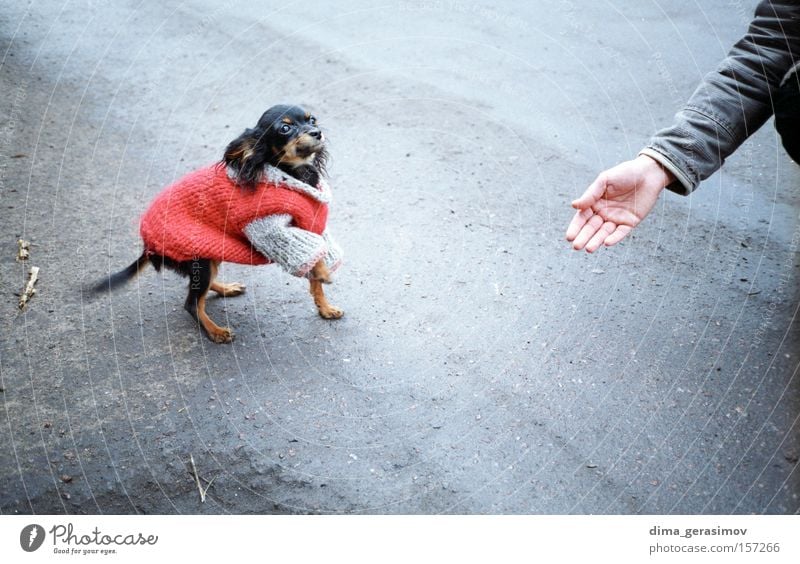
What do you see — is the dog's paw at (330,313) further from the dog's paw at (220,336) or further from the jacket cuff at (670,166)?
the jacket cuff at (670,166)

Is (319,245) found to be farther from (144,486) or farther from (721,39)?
(721,39)

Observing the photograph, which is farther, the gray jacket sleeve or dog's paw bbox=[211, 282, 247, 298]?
dog's paw bbox=[211, 282, 247, 298]

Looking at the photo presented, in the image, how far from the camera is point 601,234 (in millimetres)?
2668

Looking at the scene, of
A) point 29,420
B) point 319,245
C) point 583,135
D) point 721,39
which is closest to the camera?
point 29,420

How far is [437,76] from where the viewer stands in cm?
548

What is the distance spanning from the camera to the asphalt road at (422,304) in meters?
2.59

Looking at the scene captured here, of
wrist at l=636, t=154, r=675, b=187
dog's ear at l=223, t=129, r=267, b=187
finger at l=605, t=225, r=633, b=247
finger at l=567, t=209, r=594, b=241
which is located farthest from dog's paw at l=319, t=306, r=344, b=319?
wrist at l=636, t=154, r=675, b=187

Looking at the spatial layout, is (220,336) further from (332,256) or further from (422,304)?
(422,304)

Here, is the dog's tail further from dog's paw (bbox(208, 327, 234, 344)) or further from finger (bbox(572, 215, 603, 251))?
finger (bbox(572, 215, 603, 251))

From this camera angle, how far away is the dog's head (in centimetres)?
285

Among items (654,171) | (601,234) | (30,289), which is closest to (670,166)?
(654,171)

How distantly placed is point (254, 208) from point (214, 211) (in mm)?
175
